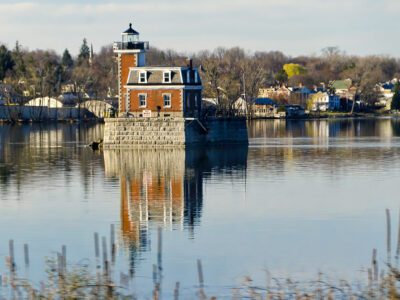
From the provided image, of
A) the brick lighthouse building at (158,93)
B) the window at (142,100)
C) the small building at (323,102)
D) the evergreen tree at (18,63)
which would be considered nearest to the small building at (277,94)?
the small building at (323,102)

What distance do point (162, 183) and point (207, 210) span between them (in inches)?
427

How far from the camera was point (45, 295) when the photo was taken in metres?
16.9

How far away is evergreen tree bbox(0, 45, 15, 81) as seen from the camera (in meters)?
165

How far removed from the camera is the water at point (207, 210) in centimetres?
2495

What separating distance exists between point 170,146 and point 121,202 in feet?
94.1

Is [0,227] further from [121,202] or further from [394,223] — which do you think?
[394,223]

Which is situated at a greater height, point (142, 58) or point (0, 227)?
point (142, 58)

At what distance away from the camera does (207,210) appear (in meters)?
35.4

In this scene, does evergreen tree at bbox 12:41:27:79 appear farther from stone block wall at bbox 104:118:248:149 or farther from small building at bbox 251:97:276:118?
stone block wall at bbox 104:118:248:149

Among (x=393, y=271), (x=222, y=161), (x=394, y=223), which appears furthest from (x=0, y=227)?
(x=222, y=161)

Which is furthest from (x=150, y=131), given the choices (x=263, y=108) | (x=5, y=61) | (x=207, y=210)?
(x=5, y=61)

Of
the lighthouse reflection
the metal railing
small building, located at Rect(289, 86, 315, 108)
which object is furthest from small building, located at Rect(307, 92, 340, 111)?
the lighthouse reflection

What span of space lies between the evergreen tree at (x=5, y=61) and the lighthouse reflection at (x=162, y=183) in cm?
10357

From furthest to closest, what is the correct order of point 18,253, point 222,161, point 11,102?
point 11,102, point 222,161, point 18,253
